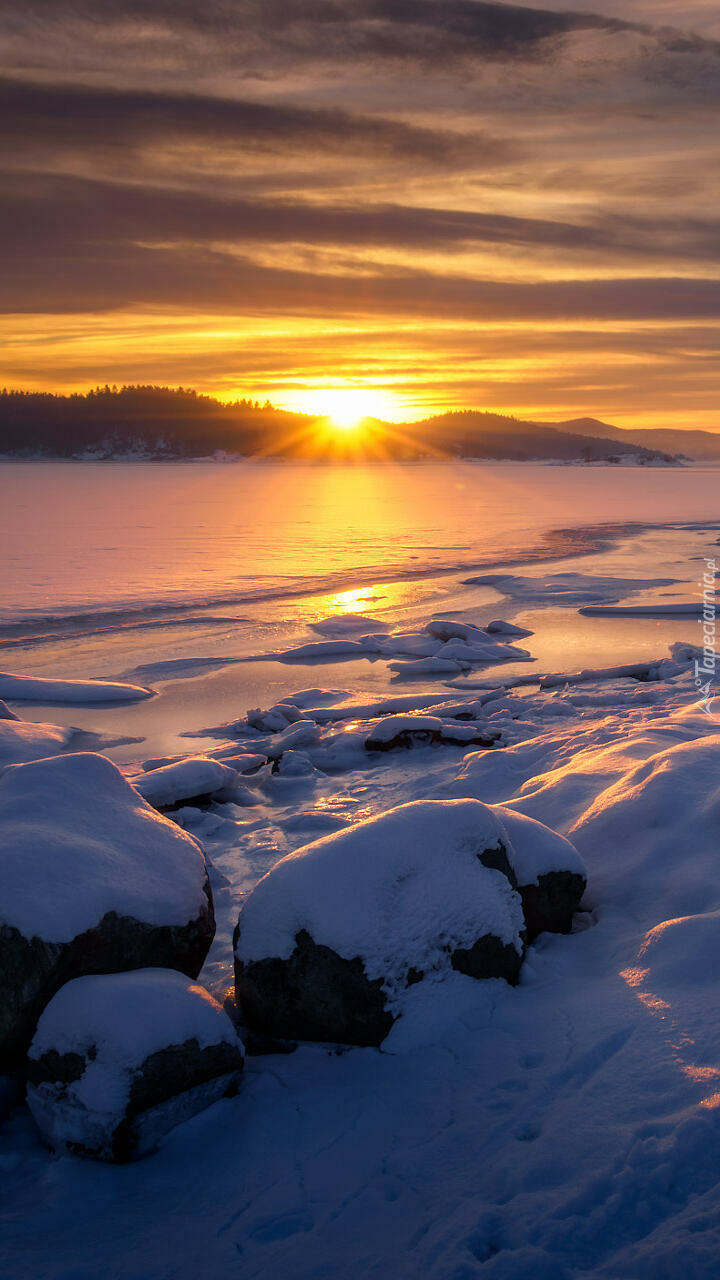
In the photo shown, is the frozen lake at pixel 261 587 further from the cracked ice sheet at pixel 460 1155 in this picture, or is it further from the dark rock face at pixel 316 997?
the cracked ice sheet at pixel 460 1155

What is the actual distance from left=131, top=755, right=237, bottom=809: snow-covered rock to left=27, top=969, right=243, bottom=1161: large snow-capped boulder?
2.64m

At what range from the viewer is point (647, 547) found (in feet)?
71.1

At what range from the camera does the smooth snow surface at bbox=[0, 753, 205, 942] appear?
3.21 m

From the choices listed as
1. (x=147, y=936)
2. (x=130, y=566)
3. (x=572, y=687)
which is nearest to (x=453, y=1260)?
(x=147, y=936)

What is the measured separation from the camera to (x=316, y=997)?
10.9 feet

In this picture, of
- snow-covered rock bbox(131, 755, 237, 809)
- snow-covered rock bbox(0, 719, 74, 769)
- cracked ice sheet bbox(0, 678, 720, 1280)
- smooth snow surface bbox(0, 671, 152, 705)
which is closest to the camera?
cracked ice sheet bbox(0, 678, 720, 1280)

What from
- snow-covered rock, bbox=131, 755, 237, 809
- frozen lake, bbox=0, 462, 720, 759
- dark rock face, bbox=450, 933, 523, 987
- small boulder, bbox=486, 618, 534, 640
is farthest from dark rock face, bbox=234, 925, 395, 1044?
small boulder, bbox=486, 618, 534, 640

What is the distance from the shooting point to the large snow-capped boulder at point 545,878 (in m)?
3.84

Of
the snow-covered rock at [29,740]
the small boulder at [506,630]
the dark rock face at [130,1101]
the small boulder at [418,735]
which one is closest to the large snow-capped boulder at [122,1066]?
the dark rock face at [130,1101]

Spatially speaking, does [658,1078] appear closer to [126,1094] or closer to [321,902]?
[321,902]

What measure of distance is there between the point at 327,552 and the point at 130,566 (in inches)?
190

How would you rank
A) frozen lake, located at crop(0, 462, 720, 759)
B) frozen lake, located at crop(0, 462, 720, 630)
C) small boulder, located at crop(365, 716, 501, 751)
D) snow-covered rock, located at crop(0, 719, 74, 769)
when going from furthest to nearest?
frozen lake, located at crop(0, 462, 720, 630) < frozen lake, located at crop(0, 462, 720, 759) < small boulder, located at crop(365, 716, 501, 751) < snow-covered rock, located at crop(0, 719, 74, 769)

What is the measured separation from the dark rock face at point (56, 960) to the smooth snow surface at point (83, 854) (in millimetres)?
36

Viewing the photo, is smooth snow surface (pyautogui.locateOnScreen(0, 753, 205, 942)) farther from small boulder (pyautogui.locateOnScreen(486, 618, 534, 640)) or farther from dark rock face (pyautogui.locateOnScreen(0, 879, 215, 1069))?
small boulder (pyautogui.locateOnScreen(486, 618, 534, 640))
